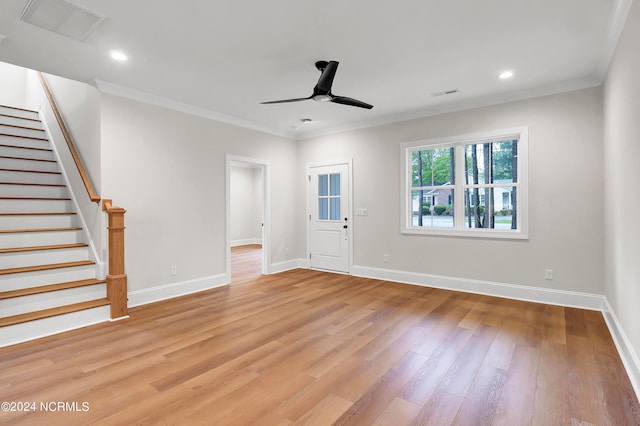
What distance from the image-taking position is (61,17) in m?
2.50

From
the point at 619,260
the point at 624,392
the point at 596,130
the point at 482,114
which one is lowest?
the point at 624,392

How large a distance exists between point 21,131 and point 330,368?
20.5ft

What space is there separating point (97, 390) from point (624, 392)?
11.8 ft

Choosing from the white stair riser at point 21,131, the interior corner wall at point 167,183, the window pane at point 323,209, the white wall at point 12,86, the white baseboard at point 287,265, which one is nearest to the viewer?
the interior corner wall at point 167,183

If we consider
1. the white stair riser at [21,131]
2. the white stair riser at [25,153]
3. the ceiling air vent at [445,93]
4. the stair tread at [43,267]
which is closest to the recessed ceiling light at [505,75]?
A: the ceiling air vent at [445,93]

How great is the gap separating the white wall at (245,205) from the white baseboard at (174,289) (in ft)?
17.0

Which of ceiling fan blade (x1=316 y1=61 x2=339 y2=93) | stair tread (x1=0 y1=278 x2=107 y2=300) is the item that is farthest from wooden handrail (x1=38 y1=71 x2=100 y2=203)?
ceiling fan blade (x1=316 y1=61 x2=339 y2=93)

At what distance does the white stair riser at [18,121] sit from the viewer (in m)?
5.24

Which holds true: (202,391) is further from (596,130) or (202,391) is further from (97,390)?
(596,130)

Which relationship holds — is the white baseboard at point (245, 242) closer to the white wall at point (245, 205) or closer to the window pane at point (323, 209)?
the white wall at point (245, 205)

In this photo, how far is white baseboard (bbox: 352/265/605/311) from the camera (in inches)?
150

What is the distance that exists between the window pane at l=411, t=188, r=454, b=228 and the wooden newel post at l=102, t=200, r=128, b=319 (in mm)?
4200

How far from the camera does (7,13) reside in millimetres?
2447

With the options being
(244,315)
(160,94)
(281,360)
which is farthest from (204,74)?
(281,360)
